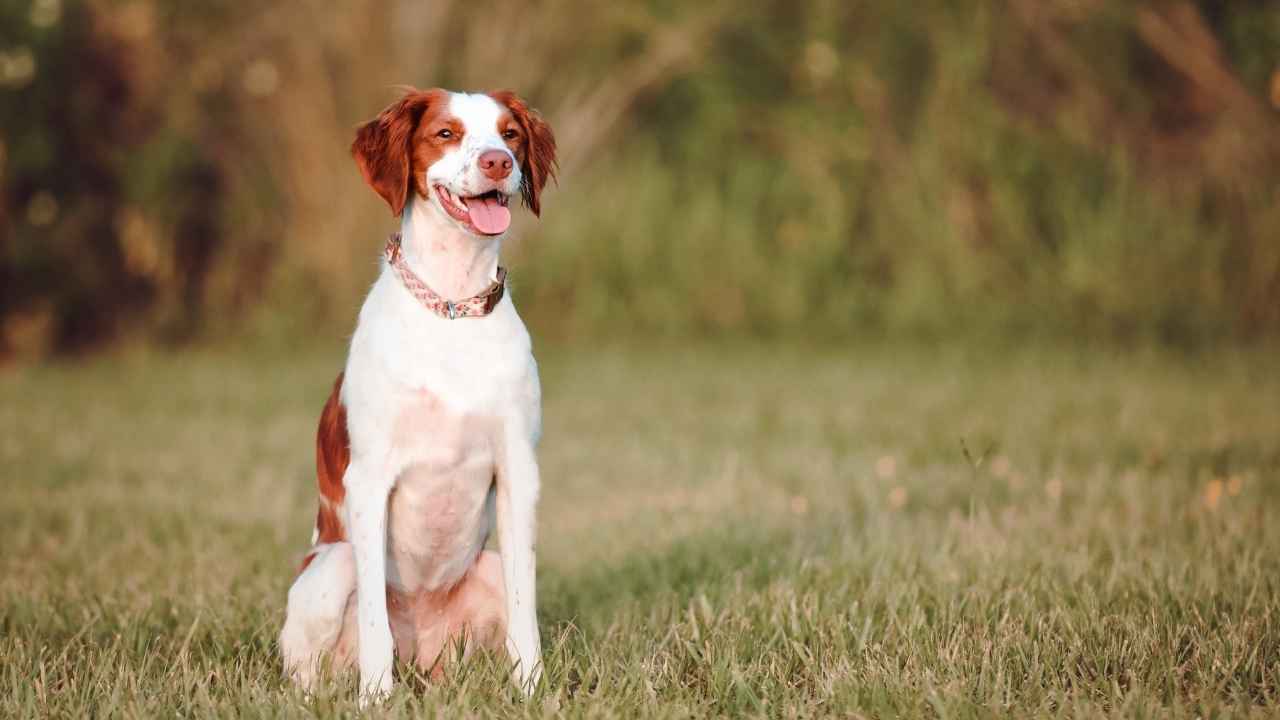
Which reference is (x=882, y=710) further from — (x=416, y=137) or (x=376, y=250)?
(x=376, y=250)

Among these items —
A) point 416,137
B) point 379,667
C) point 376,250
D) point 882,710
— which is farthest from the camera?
point 376,250

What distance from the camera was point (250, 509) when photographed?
19.0 ft

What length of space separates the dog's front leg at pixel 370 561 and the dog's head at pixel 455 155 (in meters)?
0.62

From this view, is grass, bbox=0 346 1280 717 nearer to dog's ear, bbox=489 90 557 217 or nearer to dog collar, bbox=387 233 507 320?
dog collar, bbox=387 233 507 320

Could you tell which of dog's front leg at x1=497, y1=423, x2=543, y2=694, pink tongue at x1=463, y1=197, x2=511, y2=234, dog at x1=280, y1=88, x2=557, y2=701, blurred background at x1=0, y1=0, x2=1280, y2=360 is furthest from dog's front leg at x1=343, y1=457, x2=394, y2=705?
blurred background at x1=0, y1=0, x2=1280, y2=360

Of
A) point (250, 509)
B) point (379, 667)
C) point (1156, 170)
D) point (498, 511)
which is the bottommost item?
point (250, 509)

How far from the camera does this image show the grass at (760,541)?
322 cm

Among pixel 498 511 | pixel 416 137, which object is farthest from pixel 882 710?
pixel 416 137

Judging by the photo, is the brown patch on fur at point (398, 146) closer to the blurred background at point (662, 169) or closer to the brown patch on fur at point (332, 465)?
the brown patch on fur at point (332, 465)

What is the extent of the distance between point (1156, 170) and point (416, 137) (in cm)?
803

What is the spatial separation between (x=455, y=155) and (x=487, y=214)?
0.18m

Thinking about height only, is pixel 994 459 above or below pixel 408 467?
below

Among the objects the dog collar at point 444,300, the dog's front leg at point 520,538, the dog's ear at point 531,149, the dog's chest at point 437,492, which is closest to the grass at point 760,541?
the dog's front leg at point 520,538

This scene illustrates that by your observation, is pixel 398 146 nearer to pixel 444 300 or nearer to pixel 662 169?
pixel 444 300
